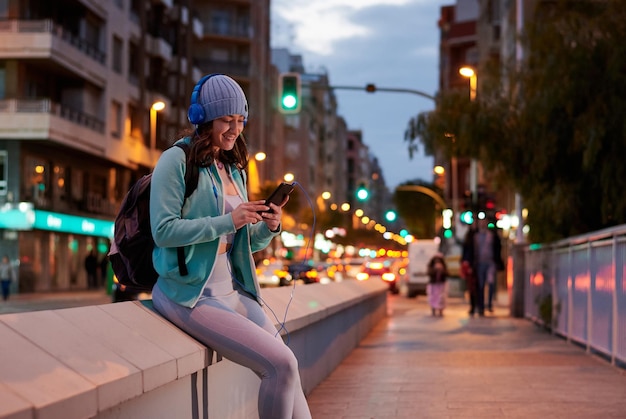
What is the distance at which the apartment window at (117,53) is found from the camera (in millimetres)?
55734

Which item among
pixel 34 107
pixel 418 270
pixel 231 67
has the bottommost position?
pixel 418 270

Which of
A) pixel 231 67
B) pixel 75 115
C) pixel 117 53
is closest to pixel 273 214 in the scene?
pixel 75 115

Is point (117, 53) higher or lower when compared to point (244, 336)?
higher

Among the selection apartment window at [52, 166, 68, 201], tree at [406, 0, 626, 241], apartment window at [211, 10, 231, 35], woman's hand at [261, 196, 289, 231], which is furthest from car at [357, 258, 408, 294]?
woman's hand at [261, 196, 289, 231]

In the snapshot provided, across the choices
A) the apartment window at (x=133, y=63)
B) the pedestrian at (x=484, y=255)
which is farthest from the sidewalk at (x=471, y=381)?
the apartment window at (x=133, y=63)

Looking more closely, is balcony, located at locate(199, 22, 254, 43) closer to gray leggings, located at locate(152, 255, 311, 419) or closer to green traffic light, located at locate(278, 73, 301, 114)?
green traffic light, located at locate(278, 73, 301, 114)

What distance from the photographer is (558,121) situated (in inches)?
813

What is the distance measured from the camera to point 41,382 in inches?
138

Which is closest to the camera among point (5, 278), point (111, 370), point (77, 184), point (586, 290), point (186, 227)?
point (111, 370)

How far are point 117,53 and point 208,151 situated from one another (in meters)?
52.5

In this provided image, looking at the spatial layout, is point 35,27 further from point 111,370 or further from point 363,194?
point 111,370

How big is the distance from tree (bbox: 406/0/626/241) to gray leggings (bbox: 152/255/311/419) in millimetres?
14577

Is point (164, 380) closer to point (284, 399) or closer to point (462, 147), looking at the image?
point (284, 399)

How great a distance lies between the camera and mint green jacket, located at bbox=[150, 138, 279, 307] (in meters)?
4.80
